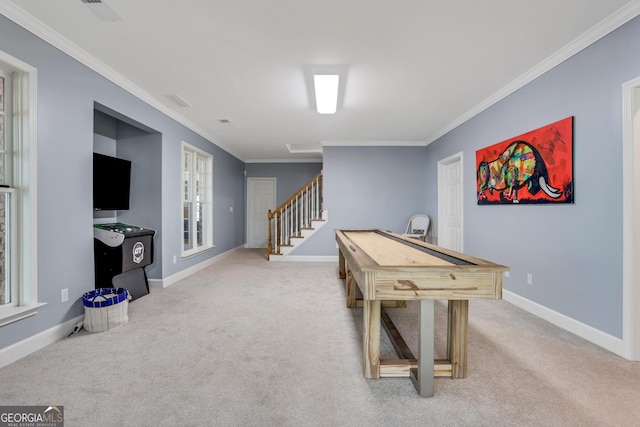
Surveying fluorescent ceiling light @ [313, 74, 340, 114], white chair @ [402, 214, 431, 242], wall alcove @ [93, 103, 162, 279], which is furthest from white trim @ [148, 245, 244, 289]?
white chair @ [402, 214, 431, 242]

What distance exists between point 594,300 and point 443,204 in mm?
3289

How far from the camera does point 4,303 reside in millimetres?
2195

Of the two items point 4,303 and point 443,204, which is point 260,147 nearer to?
point 443,204

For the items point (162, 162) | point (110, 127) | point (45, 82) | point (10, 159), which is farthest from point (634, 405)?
point (110, 127)

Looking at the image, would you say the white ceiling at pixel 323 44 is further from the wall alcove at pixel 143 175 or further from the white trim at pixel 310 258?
the white trim at pixel 310 258

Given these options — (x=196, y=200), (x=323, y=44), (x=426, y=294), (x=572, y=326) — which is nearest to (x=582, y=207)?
(x=572, y=326)

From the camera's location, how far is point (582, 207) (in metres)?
2.53

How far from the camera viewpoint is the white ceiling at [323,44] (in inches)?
84.3

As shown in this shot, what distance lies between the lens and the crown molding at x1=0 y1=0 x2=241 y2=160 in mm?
2131

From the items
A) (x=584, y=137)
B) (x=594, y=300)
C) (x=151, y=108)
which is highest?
(x=151, y=108)

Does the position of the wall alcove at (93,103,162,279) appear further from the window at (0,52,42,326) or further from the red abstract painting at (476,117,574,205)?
the red abstract painting at (476,117,574,205)

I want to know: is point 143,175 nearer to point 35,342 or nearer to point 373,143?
point 35,342

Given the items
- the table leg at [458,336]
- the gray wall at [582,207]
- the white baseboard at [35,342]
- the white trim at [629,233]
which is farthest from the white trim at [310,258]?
the white trim at [629,233]

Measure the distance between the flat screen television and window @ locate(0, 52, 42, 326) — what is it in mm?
1204
